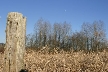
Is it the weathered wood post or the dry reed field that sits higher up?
the weathered wood post

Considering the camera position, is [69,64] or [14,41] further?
[69,64]

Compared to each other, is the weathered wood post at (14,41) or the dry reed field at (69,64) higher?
the weathered wood post at (14,41)

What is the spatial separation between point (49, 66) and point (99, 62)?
1.54m

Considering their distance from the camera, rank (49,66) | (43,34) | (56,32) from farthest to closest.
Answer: (56,32) → (43,34) → (49,66)

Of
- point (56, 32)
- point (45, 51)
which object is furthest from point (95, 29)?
point (45, 51)

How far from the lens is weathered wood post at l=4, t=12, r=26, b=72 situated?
379 centimetres

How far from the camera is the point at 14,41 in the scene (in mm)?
3789

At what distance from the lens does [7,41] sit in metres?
3.82

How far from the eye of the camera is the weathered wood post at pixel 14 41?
12.4 feet

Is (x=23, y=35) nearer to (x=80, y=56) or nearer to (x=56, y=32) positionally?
(x=80, y=56)

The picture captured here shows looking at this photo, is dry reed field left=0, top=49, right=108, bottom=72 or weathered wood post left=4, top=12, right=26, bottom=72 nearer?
weathered wood post left=4, top=12, right=26, bottom=72

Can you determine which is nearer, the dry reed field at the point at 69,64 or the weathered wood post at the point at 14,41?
the weathered wood post at the point at 14,41

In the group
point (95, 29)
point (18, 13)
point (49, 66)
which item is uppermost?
point (95, 29)

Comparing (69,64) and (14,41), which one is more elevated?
(14,41)
